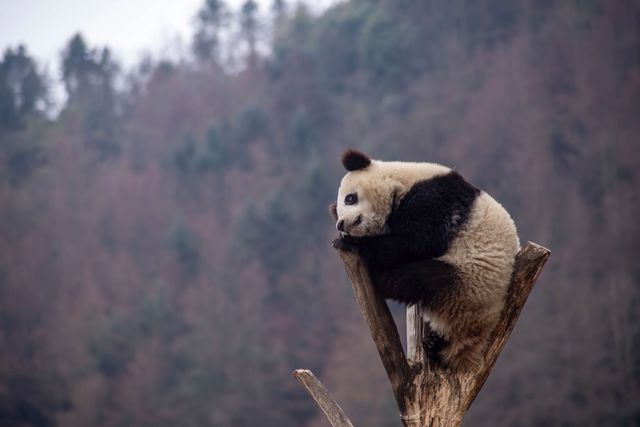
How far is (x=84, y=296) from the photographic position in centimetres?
5022

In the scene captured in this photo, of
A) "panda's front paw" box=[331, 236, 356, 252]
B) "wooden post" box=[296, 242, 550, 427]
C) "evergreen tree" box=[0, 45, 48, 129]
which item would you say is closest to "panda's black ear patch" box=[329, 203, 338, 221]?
"panda's front paw" box=[331, 236, 356, 252]

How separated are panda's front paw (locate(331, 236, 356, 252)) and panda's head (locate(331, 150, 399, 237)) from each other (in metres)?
0.14

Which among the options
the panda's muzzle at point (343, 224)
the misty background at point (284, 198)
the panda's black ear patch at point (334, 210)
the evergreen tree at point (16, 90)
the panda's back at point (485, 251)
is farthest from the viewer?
the evergreen tree at point (16, 90)

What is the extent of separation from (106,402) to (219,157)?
2003cm

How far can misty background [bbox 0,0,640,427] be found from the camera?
3584 centimetres

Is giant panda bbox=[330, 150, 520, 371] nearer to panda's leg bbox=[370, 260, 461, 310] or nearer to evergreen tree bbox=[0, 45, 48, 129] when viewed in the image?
panda's leg bbox=[370, 260, 461, 310]

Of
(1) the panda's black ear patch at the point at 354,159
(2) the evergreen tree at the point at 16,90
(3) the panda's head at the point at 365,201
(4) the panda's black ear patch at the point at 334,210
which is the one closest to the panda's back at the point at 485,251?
(3) the panda's head at the point at 365,201

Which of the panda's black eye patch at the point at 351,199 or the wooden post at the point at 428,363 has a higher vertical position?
the panda's black eye patch at the point at 351,199

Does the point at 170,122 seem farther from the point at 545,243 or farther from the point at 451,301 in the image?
the point at 451,301

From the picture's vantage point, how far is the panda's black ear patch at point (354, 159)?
675 centimetres

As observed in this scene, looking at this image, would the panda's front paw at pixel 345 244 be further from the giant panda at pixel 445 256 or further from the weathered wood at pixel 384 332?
the weathered wood at pixel 384 332

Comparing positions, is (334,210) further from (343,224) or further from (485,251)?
(485,251)

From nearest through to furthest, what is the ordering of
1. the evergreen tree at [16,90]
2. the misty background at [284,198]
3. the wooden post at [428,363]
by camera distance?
the wooden post at [428,363]
the misty background at [284,198]
the evergreen tree at [16,90]

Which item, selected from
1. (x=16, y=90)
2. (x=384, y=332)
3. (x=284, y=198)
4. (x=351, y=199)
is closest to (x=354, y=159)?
(x=351, y=199)
